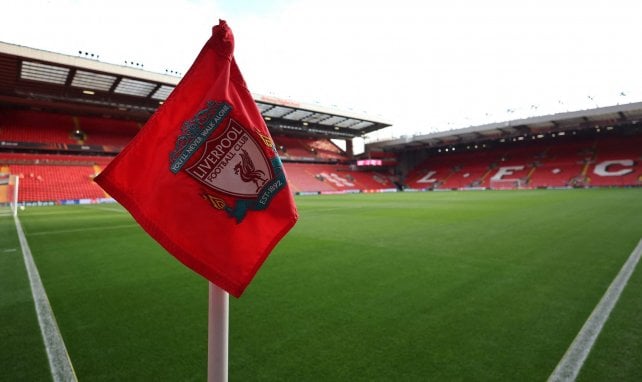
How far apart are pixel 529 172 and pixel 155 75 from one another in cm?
4391

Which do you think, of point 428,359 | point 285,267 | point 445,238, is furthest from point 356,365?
point 445,238

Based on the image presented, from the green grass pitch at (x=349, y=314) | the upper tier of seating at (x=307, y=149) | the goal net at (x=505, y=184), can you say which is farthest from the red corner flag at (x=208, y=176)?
the upper tier of seating at (x=307, y=149)

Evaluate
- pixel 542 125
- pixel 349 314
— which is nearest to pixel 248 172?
pixel 349 314

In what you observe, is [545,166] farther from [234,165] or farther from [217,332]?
[217,332]

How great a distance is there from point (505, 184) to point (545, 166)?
5.95 m

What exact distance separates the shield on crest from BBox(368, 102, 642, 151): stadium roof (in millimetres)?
42635

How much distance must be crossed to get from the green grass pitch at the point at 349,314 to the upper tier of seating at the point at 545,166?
126 ft

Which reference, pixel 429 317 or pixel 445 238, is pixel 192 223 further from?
pixel 445 238

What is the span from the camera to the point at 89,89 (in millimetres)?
28734

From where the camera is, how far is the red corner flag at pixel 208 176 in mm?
1226

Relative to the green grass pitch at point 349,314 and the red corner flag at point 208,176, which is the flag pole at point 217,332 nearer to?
the red corner flag at point 208,176

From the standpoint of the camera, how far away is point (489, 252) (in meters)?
6.32

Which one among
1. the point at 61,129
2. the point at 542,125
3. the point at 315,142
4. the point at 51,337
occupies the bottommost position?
the point at 51,337

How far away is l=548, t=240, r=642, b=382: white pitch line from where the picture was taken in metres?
2.38
